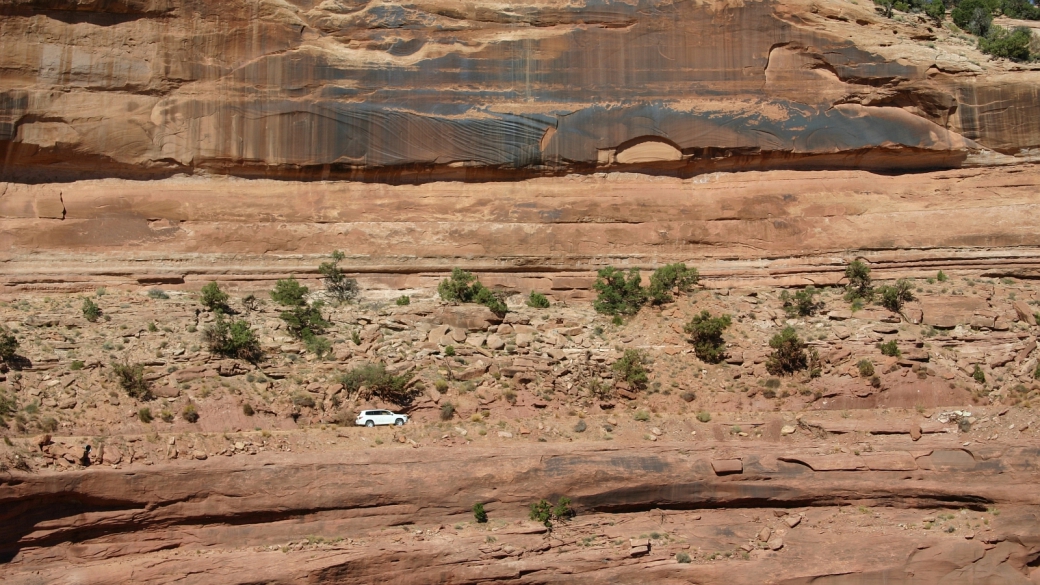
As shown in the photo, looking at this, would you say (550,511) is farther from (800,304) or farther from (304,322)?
(800,304)

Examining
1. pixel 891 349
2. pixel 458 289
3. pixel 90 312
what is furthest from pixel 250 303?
pixel 891 349

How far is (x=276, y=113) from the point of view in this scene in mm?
24438

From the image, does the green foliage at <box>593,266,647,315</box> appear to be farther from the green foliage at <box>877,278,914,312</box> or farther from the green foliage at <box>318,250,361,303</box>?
the green foliage at <box>318,250,361,303</box>

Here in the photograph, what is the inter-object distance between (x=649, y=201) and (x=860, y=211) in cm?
476

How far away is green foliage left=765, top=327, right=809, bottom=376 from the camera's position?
2089 centimetres

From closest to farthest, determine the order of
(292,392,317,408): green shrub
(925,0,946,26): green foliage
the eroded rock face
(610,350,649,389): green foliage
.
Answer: (292,392,317,408): green shrub
(610,350,649,389): green foliage
the eroded rock face
(925,0,946,26): green foliage

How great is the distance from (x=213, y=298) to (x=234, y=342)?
7.11ft

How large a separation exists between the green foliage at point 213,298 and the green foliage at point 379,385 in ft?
13.0

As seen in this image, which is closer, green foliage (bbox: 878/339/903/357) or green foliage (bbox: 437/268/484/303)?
green foliage (bbox: 878/339/903/357)

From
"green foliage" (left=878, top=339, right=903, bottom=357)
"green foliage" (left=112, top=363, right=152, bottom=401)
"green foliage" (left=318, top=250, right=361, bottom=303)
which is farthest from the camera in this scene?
"green foliage" (left=318, top=250, right=361, bottom=303)

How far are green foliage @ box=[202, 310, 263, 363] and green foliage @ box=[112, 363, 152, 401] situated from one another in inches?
65.9

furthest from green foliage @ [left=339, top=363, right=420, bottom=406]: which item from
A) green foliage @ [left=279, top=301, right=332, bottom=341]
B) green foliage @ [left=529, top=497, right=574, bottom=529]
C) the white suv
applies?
green foliage @ [left=529, top=497, right=574, bottom=529]

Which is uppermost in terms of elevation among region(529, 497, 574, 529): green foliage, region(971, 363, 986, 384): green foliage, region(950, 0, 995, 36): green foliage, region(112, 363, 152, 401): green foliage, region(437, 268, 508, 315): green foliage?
region(950, 0, 995, 36): green foliage

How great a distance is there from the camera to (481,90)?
25.0m
